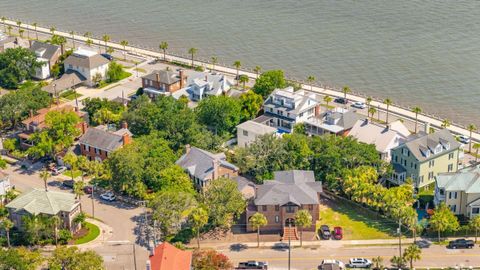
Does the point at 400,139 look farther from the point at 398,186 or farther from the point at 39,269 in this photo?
the point at 39,269

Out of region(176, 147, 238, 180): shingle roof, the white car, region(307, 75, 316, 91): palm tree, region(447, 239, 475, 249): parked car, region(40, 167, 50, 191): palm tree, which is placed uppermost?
region(307, 75, 316, 91): palm tree

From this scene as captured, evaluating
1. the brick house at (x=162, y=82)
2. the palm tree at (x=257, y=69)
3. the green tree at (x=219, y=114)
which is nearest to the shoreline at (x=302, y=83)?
the palm tree at (x=257, y=69)

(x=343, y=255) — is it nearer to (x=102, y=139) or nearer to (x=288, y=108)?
(x=288, y=108)

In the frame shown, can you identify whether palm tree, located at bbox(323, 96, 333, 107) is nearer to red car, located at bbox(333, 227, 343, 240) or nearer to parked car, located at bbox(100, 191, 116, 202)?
red car, located at bbox(333, 227, 343, 240)

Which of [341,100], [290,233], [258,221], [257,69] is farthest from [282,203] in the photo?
[257,69]

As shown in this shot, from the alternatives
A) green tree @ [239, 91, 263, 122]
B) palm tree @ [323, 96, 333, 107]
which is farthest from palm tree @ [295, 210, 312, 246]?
palm tree @ [323, 96, 333, 107]

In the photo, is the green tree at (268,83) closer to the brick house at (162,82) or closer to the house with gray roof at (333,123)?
the house with gray roof at (333,123)

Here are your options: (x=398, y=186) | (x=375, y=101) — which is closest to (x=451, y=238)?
(x=398, y=186)
